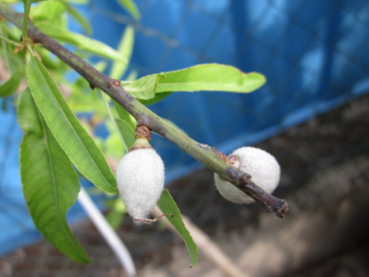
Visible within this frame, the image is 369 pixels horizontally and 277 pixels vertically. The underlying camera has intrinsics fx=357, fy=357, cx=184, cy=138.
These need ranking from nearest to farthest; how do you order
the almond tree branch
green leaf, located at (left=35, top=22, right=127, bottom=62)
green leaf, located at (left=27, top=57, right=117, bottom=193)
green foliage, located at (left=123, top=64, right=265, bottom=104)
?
the almond tree branch < green leaf, located at (left=27, top=57, right=117, bottom=193) < green foliage, located at (left=123, top=64, right=265, bottom=104) < green leaf, located at (left=35, top=22, right=127, bottom=62)

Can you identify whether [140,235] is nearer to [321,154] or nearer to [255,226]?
[255,226]

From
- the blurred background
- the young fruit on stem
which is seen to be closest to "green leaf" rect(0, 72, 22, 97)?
the young fruit on stem

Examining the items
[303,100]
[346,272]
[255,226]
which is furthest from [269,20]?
[346,272]

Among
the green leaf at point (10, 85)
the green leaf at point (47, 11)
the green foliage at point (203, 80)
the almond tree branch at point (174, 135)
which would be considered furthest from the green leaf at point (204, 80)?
the green leaf at point (47, 11)

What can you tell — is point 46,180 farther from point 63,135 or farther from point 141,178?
point 141,178

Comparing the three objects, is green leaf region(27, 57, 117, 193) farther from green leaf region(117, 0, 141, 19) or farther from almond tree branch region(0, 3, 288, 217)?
green leaf region(117, 0, 141, 19)

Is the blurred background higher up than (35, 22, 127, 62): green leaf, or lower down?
higher up

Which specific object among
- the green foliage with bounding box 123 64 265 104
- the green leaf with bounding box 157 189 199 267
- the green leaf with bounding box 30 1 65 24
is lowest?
the green leaf with bounding box 157 189 199 267
